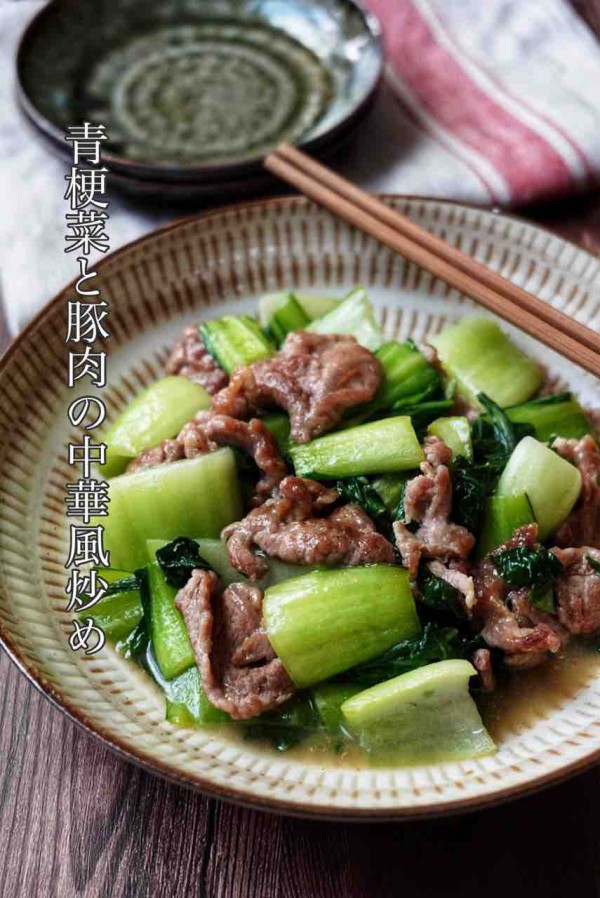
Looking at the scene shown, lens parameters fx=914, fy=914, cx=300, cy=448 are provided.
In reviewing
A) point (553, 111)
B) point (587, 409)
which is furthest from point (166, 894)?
point (553, 111)

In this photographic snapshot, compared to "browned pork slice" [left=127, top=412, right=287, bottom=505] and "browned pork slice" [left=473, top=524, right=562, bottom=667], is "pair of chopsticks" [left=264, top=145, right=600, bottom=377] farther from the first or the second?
"browned pork slice" [left=127, top=412, right=287, bottom=505]

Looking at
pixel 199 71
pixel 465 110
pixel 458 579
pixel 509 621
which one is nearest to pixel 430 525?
pixel 458 579

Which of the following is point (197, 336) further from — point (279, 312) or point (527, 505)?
point (527, 505)

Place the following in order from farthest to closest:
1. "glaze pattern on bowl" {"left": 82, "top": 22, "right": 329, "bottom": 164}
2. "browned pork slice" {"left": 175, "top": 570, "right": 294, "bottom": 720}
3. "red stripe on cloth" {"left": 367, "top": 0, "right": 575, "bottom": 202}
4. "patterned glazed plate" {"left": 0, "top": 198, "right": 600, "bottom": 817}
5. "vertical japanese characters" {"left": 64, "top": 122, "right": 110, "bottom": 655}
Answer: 1. "glaze pattern on bowl" {"left": 82, "top": 22, "right": 329, "bottom": 164}
2. "red stripe on cloth" {"left": 367, "top": 0, "right": 575, "bottom": 202}
3. "vertical japanese characters" {"left": 64, "top": 122, "right": 110, "bottom": 655}
4. "browned pork slice" {"left": 175, "top": 570, "right": 294, "bottom": 720}
5. "patterned glazed plate" {"left": 0, "top": 198, "right": 600, "bottom": 817}

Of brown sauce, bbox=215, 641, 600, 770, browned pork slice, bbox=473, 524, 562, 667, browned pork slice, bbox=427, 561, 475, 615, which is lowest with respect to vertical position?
brown sauce, bbox=215, 641, 600, 770

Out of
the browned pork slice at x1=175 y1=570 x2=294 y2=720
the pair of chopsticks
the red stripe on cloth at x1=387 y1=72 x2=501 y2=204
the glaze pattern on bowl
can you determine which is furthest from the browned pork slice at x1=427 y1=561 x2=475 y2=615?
the glaze pattern on bowl
